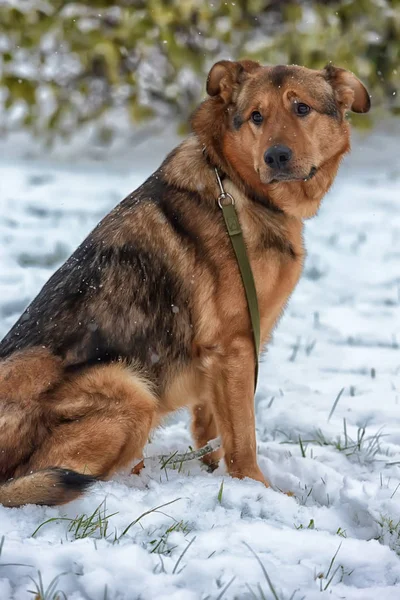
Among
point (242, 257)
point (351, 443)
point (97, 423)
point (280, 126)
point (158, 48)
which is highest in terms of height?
point (158, 48)

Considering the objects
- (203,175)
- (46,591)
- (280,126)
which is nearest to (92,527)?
(46,591)

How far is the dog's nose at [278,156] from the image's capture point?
3.30 metres

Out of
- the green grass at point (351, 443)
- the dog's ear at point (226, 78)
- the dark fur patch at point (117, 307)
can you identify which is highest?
the dog's ear at point (226, 78)

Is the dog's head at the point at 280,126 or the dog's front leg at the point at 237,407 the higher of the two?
the dog's head at the point at 280,126

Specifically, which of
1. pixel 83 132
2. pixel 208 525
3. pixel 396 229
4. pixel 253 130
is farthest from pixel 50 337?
pixel 83 132

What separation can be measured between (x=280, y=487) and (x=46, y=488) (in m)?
1.25

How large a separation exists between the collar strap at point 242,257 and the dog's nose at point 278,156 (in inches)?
9.4

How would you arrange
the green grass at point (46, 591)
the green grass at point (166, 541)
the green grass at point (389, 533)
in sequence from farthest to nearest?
the green grass at point (389, 533) → the green grass at point (166, 541) → the green grass at point (46, 591)

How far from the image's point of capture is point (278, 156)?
331 cm

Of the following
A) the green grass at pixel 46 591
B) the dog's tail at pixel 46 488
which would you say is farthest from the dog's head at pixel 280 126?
the green grass at pixel 46 591

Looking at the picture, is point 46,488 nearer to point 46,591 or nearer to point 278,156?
point 46,591

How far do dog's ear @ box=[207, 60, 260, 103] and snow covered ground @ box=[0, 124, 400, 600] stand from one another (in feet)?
5.49

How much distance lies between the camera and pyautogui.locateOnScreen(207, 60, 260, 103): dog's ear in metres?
3.54

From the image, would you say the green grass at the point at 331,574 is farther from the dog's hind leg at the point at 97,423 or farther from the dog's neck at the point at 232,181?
the dog's neck at the point at 232,181
